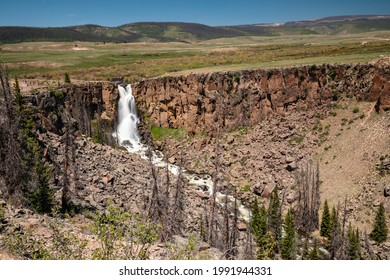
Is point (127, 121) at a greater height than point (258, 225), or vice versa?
point (127, 121)

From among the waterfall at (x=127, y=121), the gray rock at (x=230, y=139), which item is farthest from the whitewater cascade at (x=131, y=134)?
the gray rock at (x=230, y=139)

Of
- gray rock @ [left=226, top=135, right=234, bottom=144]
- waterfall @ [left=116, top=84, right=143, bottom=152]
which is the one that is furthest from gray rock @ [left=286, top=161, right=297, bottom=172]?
waterfall @ [left=116, top=84, right=143, bottom=152]

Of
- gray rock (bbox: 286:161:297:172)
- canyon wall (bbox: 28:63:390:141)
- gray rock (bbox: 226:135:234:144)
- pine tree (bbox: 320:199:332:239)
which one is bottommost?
pine tree (bbox: 320:199:332:239)

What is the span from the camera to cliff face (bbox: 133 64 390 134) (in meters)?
57.2

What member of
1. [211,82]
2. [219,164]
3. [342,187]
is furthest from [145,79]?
[342,187]

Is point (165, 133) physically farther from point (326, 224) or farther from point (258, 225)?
point (326, 224)

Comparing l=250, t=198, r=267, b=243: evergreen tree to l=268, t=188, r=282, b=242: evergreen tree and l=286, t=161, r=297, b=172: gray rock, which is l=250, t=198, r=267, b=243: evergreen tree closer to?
l=268, t=188, r=282, b=242: evergreen tree

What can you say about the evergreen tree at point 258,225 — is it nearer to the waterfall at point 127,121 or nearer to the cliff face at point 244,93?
the cliff face at point 244,93

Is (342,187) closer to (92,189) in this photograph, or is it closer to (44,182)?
(92,189)

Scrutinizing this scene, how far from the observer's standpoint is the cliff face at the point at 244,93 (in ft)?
188

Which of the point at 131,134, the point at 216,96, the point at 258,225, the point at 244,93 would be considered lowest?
the point at 258,225

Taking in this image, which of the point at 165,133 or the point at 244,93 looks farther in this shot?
the point at 165,133

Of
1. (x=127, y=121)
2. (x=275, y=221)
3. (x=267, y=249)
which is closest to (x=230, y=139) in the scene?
(x=127, y=121)

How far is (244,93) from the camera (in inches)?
2469
